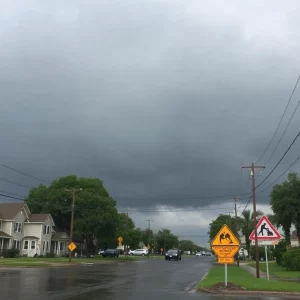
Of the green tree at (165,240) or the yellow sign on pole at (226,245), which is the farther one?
the green tree at (165,240)

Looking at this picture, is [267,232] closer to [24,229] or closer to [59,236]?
[24,229]

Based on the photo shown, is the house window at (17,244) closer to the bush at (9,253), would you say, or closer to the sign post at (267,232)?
the bush at (9,253)

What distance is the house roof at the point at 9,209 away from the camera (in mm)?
66562

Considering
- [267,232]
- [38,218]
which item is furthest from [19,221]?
[267,232]

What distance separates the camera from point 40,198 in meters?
88.8

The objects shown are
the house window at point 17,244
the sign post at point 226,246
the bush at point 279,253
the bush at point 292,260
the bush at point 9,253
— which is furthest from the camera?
the house window at point 17,244

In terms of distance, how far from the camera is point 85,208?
74.4 meters

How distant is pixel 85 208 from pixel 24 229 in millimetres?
11017

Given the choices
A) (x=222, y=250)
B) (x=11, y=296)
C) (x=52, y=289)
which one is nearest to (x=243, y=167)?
(x=222, y=250)

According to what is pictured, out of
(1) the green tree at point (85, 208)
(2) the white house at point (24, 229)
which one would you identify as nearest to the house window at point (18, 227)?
(2) the white house at point (24, 229)

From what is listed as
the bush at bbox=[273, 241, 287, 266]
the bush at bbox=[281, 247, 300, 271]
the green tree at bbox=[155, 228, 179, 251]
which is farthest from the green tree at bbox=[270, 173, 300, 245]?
the green tree at bbox=[155, 228, 179, 251]

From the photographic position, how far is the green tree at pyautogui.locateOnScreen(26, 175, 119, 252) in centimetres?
7275

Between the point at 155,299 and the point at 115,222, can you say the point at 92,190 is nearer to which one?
the point at 115,222

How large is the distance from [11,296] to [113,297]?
3.58m
